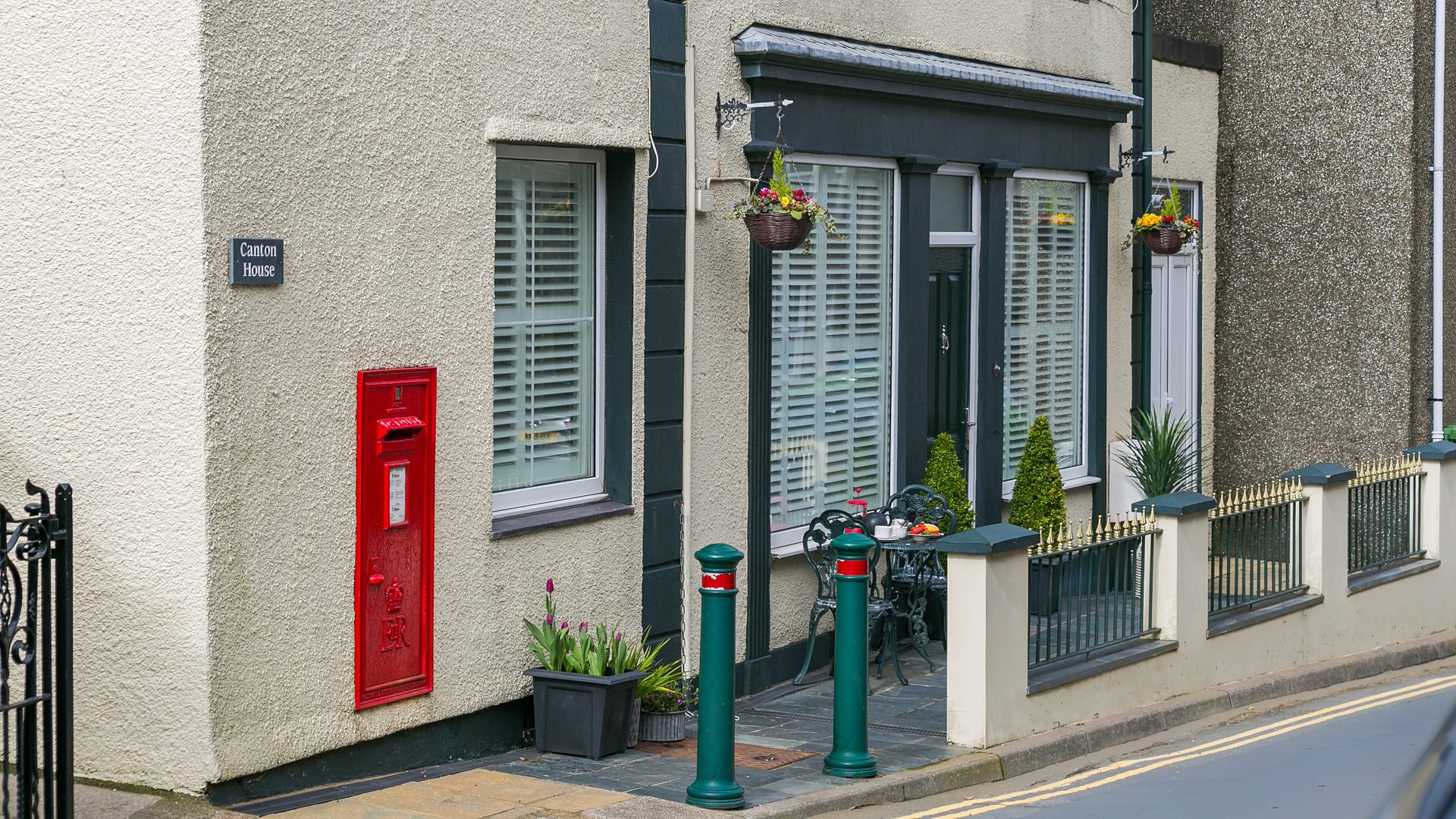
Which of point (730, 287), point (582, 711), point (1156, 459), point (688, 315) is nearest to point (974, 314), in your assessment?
point (1156, 459)

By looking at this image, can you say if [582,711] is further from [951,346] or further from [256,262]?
[951,346]

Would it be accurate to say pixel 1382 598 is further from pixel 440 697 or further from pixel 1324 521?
pixel 440 697

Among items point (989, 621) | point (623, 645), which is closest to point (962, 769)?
point (989, 621)

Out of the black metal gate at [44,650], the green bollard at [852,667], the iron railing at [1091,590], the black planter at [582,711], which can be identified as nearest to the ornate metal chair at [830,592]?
the iron railing at [1091,590]

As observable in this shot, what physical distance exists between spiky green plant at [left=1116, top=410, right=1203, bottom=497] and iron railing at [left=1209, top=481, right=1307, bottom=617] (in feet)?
5.93

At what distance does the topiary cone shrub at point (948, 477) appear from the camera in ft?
36.0

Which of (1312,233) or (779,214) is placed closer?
(779,214)

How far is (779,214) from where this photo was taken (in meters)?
9.05

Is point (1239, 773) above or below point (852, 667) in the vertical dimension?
below

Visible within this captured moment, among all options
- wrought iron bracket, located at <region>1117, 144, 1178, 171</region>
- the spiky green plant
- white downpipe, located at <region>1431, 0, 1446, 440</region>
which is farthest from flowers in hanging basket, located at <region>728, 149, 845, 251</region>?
white downpipe, located at <region>1431, 0, 1446, 440</region>

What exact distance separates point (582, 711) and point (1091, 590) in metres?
2.93

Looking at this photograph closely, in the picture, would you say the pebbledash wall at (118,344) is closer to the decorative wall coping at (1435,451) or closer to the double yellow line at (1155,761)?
the double yellow line at (1155,761)

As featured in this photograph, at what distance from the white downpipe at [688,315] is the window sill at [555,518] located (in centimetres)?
50

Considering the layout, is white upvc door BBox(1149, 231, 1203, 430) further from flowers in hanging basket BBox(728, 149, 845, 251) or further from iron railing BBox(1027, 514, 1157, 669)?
flowers in hanging basket BBox(728, 149, 845, 251)
